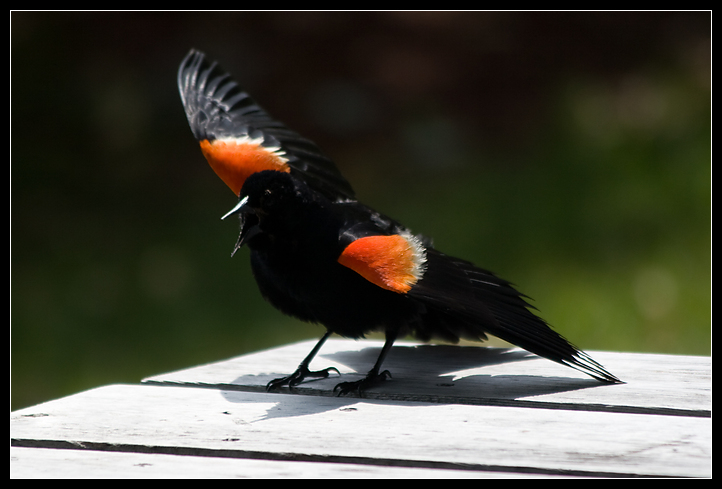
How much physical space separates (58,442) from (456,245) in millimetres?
4213

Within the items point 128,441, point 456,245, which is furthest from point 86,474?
point 456,245

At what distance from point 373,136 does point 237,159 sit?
14.6 ft

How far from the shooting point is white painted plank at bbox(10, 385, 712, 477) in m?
1.47

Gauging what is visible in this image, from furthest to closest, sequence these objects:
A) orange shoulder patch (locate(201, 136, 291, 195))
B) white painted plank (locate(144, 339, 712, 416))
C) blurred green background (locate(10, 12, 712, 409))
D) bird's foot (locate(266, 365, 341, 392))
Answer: blurred green background (locate(10, 12, 712, 409)) → orange shoulder patch (locate(201, 136, 291, 195)) → bird's foot (locate(266, 365, 341, 392)) → white painted plank (locate(144, 339, 712, 416))

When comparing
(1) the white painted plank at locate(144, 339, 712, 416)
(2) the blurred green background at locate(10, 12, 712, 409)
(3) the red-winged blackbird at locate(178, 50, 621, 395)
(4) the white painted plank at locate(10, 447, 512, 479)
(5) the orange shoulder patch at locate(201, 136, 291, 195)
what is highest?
(2) the blurred green background at locate(10, 12, 712, 409)

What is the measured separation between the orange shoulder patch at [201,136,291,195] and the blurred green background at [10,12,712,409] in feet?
9.00

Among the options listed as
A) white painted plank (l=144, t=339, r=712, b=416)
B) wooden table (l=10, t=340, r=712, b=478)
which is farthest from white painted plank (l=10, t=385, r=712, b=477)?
white painted plank (l=144, t=339, r=712, b=416)

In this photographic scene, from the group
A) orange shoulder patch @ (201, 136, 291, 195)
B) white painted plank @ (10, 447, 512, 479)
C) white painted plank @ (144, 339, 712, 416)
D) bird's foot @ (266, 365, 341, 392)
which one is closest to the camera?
white painted plank @ (10, 447, 512, 479)

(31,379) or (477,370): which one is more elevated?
(477,370)

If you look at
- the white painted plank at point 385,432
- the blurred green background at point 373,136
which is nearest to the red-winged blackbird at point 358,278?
the white painted plank at point 385,432

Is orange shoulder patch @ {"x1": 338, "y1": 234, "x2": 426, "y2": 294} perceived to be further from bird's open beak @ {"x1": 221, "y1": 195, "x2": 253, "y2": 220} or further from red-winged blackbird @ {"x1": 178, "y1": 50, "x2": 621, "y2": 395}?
bird's open beak @ {"x1": 221, "y1": 195, "x2": 253, "y2": 220}

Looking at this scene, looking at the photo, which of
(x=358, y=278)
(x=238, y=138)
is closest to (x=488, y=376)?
(x=358, y=278)

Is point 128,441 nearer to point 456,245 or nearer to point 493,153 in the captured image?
point 456,245

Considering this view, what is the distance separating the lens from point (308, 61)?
7.00 metres
